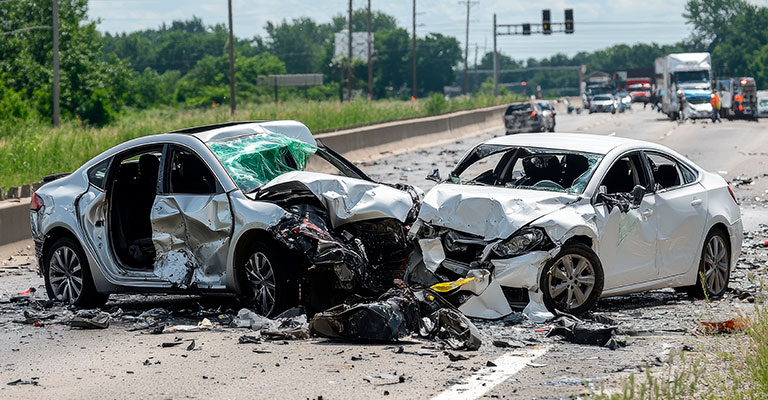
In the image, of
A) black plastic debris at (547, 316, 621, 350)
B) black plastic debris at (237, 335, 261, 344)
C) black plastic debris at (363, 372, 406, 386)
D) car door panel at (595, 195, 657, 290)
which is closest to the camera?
black plastic debris at (363, 372, 406, 386)

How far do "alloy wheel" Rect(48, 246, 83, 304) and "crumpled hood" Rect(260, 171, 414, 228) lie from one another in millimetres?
2109

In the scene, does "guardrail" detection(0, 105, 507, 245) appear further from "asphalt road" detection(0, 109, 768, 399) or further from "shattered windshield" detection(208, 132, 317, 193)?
"shattered windshield" detection(208, 132, 317, 193)

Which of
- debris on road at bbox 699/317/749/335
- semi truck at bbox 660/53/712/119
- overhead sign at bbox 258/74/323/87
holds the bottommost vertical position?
debris on road at bbox 699/317/749/335

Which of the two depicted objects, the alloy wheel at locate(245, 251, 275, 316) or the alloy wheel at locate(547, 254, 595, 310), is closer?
the alloy wheel at locate(547, 254, 595, 310)

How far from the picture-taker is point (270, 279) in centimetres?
912

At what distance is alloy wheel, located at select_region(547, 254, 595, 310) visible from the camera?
8992 mm

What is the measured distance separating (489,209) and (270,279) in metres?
1.81

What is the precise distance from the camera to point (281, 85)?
5812 inches

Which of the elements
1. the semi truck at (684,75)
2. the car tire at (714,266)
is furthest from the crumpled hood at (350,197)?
the semi truck at (684,75)

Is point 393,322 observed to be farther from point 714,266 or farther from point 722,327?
point 714,266

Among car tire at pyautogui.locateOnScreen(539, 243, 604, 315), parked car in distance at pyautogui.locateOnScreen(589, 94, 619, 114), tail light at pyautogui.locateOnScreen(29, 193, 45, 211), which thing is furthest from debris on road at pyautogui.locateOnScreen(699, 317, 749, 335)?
parked car in distance at pyautogui.locateOnScreen(589, 94, 619, 114)

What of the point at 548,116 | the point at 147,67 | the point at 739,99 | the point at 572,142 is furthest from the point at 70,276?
the point at 147,67

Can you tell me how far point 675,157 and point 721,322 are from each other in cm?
251

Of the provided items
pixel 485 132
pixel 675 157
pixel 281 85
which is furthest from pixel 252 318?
pixel 281 85
